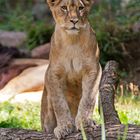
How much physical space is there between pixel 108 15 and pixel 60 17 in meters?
7.45

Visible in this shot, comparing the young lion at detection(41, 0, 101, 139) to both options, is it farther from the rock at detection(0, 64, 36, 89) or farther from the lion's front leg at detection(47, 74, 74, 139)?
the rock at detection(0, 64, 36, 89)

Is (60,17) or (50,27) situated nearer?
(60,17)

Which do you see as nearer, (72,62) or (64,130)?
(64,130)

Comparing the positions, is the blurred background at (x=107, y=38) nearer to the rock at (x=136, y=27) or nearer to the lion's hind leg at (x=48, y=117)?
the rock at (x=136, y=27)

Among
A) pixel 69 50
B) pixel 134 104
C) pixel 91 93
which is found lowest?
pixel 134 104

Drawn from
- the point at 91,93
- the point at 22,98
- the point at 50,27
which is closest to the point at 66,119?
the point at 91,93

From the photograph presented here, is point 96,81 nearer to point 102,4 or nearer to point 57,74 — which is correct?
point 57,74

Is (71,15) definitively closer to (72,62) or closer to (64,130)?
(72,62)

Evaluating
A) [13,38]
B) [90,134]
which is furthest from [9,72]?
[90,134]

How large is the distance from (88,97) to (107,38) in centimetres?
496

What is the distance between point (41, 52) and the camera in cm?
1030

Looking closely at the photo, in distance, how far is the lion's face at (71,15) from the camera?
4828 millimetres

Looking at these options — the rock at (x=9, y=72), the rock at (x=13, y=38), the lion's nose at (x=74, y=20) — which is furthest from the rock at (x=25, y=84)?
the lion's nose at (x=74, y=20)

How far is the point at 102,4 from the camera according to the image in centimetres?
1304
